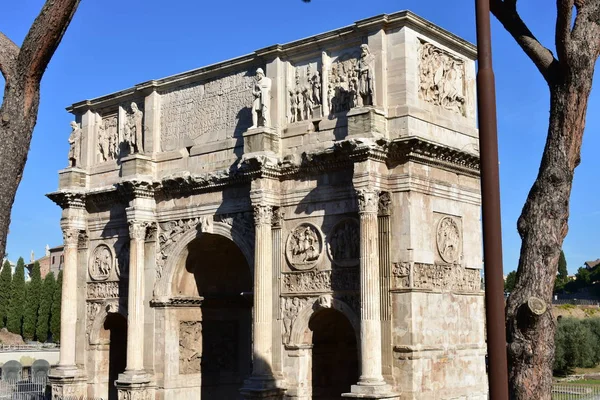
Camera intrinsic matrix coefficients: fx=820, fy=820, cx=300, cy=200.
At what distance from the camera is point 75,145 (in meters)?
25.0

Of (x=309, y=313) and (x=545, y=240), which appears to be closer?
(x=545, y=240)

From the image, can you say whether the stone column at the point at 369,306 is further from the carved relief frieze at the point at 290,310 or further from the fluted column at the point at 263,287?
the fluted column at the point at 263,287

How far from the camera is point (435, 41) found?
749 inches

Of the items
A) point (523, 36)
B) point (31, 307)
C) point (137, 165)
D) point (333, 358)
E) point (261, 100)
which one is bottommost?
point (333, 358)

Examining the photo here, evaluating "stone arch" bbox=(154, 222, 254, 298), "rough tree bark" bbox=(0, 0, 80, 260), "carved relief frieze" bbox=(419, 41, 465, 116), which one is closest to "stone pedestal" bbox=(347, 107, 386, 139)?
"carved relief frieze" bbox=(419, 41, 465, 116)

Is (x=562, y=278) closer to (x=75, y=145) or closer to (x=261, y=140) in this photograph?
(x=75, y=145)

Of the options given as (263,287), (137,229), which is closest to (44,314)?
(137,229)

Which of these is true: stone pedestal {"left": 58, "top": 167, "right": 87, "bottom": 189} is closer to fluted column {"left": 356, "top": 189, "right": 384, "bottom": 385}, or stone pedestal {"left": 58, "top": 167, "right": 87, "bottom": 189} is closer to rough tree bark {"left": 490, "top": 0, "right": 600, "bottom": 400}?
fluted column {"left": 356, "top": 189, "right": 384, "bottom": 385}

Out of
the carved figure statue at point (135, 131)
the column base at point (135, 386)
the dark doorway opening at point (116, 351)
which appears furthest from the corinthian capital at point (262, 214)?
the dark doorway opening at point (116, 351)

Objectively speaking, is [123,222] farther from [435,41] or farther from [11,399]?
[435,41]

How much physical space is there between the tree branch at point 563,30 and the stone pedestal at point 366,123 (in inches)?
331

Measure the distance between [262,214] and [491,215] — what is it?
1309 cm

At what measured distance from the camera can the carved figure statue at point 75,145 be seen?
2484 centimetres

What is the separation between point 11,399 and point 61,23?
18.1 meters
